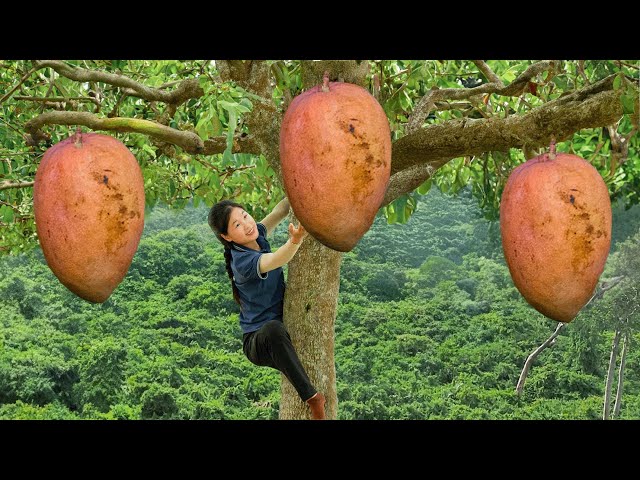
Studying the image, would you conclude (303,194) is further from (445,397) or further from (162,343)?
(162,343)

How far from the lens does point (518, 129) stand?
9.52ft

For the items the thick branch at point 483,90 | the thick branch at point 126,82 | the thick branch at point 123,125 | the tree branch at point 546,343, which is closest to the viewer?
the thick branch at point 123,125

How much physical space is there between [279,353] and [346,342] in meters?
7.04

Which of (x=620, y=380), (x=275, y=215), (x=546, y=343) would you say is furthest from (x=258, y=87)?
(x=620, y=380)

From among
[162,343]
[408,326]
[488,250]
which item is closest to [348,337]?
[408,326]

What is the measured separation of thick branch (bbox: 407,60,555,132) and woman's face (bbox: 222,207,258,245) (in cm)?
78

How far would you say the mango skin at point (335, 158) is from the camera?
2.14m

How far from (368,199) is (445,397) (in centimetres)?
784

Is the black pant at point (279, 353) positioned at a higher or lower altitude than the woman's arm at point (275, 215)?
lower

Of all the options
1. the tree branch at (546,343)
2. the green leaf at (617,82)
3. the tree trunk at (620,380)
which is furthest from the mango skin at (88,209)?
the tree trunk at (620,380)

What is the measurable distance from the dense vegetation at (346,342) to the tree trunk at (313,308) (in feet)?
17.0

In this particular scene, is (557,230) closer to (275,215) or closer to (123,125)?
(123,125)

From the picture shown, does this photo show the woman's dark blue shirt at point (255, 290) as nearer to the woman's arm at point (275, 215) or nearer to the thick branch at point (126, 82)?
the woman's arm at point (275, 215)

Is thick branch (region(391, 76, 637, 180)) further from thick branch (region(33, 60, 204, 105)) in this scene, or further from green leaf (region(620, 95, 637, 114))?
thick branch (region(33, 60, 204, 105))
